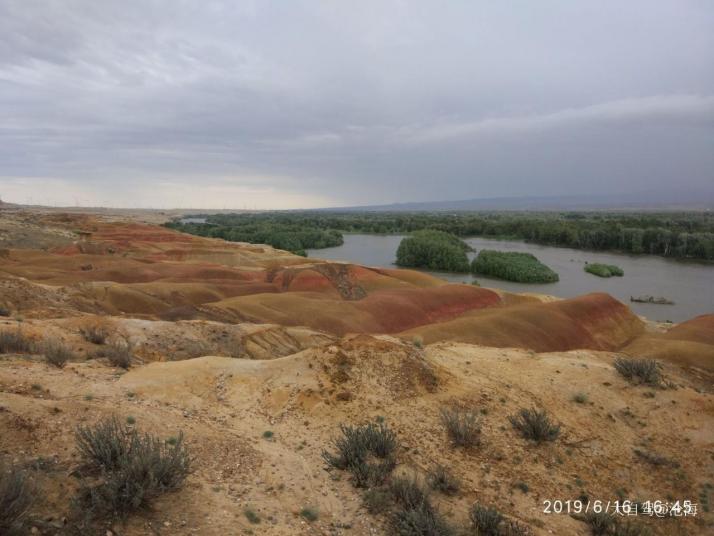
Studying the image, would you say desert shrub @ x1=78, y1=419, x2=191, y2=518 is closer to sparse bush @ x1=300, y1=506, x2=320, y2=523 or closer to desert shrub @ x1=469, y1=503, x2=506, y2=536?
sparse bush @ x1=300, y1=506, x2=320, y2=523

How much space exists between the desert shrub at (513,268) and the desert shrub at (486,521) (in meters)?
49.0

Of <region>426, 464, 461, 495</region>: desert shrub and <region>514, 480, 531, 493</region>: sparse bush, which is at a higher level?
<region>426, 464, 461, 495</region>: desert shrub

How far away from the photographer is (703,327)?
23.9m

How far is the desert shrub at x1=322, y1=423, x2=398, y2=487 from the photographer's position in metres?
6.50

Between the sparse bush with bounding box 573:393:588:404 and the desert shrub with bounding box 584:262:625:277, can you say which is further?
the desert shrub with bounding box 584:262:625:277

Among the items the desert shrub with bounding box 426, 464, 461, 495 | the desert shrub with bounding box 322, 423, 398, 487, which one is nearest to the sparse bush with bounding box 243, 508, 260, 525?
the desert shrub with bounding box 322, 423, 398, 487

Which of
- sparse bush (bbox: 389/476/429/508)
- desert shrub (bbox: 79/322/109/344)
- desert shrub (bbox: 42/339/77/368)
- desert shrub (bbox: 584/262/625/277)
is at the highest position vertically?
desert shrub (bbox: 42/339/77/368)

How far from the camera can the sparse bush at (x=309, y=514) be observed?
5.59 m

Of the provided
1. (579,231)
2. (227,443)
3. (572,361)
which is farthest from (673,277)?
(227,443)

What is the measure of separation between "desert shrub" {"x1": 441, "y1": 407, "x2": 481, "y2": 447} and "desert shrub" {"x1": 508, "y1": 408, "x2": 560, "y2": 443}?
905mm

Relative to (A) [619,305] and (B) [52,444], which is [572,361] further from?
(A) [619,305]

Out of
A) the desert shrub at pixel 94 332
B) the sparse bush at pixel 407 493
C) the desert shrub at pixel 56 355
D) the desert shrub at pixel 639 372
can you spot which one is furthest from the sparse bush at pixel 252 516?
the desert shrub at pixel 639 372

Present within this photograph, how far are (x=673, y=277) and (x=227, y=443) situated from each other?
62.6 metres

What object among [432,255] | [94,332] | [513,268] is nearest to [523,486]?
[94,332]
